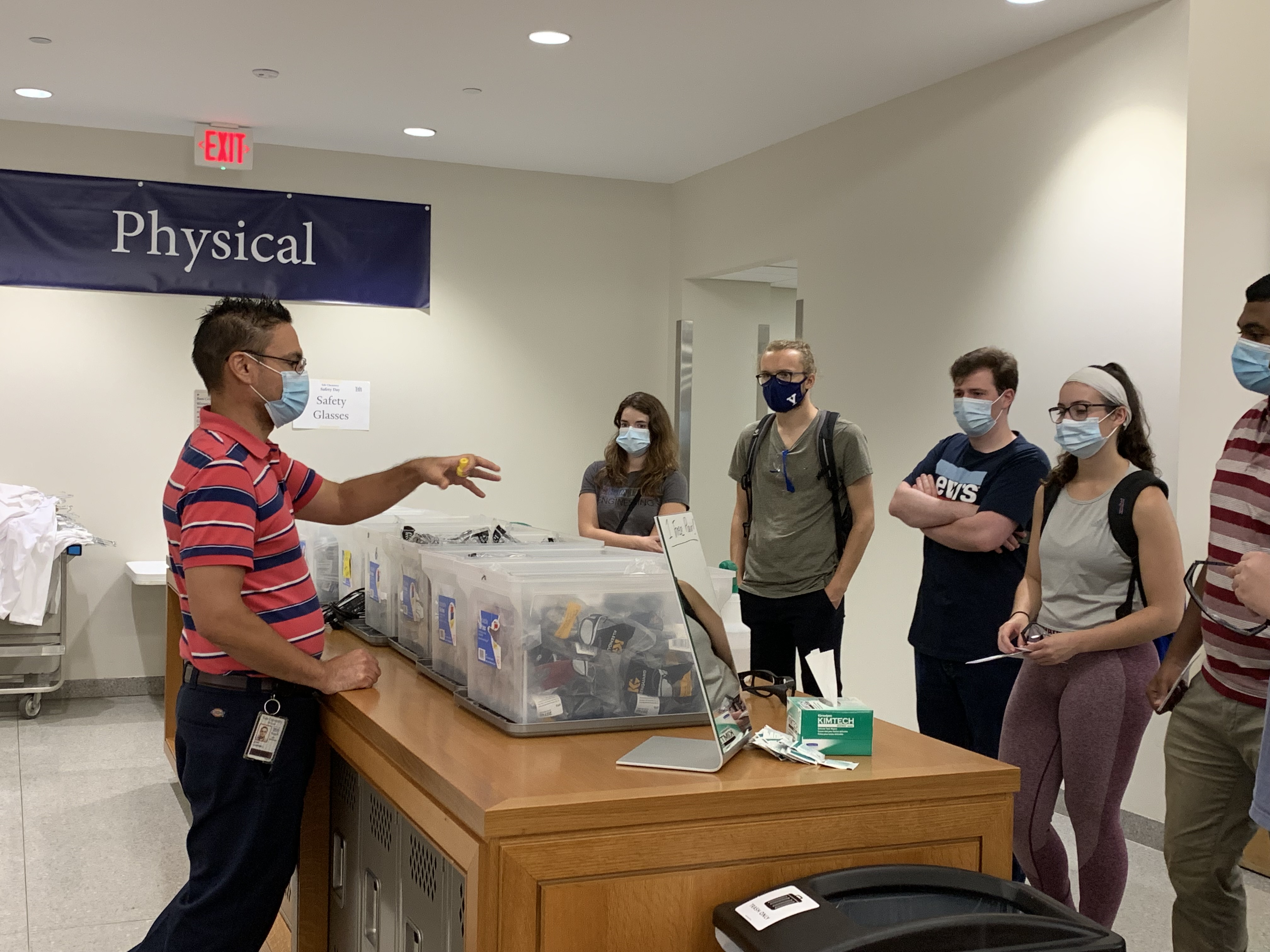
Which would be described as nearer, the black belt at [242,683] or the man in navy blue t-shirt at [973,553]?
the black belt at [242,683]

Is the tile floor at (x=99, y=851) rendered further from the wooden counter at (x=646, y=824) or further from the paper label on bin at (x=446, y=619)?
the wooden counter at (x=646, y=824)

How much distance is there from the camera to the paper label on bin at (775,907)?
1488 millimetres

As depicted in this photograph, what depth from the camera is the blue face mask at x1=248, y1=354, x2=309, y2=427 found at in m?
2.34

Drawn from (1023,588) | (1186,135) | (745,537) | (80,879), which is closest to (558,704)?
(1023,588)

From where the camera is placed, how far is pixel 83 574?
617cm

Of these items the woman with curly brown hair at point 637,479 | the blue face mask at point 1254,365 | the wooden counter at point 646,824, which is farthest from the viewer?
the woman with curly brown hair at point 637,479

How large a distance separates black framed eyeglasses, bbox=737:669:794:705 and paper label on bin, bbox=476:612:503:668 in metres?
0.44

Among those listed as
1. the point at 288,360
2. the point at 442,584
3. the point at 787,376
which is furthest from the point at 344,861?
the point at 787,376

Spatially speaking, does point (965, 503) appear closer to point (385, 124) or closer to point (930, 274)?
point (930, 274)

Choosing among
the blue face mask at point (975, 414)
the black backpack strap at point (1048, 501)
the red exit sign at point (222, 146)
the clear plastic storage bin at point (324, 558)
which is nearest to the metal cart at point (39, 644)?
the red exit sign at point (222, 146)

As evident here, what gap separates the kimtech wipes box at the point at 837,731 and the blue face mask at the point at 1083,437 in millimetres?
1187

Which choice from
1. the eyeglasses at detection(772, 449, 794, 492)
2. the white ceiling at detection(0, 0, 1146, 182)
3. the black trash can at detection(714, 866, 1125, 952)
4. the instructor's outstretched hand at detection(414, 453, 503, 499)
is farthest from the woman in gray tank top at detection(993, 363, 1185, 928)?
the white ceiling at detection(0, 0, 1146, 182)

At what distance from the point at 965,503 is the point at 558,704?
1686 millimetres

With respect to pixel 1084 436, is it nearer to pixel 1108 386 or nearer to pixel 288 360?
pixel 1108 386
